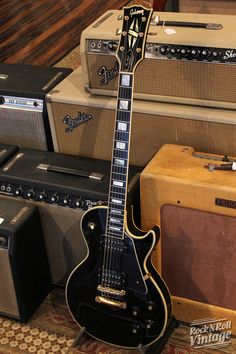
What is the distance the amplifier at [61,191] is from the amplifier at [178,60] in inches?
11.3

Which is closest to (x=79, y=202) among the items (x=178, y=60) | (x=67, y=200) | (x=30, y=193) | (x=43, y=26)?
(x=67, y=200)

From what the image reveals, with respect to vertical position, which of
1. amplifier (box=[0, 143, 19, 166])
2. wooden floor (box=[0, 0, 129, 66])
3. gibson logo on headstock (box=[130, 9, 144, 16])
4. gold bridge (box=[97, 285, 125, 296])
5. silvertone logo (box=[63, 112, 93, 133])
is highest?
gibson logo on headstock (box=[130, 9, 144, 16])

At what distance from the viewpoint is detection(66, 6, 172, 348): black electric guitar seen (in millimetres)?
1583

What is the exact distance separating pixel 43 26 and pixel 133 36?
2.86m

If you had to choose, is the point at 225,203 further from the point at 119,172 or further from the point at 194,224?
the point at 119,172

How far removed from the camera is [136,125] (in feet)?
Answer: 6.27

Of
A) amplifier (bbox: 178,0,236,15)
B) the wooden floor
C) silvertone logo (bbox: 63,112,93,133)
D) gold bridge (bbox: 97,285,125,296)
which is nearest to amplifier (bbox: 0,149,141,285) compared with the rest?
silvertone logo (bbox: 63,112,93,133)

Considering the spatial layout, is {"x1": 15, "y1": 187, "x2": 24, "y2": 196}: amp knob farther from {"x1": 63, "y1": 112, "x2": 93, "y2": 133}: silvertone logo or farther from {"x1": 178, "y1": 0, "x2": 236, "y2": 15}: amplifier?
{"x1": 178, "y1": 0, "x2": 236, "y2": 15}: amplifier

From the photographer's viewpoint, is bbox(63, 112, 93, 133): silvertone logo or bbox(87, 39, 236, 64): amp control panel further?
bbox(63, 112, 93, 133): silvertone logo

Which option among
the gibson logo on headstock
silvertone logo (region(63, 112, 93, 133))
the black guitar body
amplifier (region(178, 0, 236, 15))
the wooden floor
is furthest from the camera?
the wooden floor

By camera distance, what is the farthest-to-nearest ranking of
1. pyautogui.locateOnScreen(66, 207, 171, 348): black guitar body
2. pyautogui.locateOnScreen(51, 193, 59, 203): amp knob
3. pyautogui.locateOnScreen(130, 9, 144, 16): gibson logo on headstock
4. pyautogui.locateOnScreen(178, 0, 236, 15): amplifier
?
pyautogui.locateOnScreen(178, 0, 236, 15): amplifier → pyautogui.locateOnScreen(51, 193, 59, 203): amp knob → pyautogui.locateOnScreen(66, 207, 171, 348): black guitar body → pyautogui.locateOnScreen(130, 9, 144, 16): gibson logo on headstock

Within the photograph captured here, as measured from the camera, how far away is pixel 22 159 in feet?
6.70

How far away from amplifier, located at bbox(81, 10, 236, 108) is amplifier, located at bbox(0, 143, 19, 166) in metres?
0.39

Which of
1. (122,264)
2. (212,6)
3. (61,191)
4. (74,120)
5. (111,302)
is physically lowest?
(111,302)
